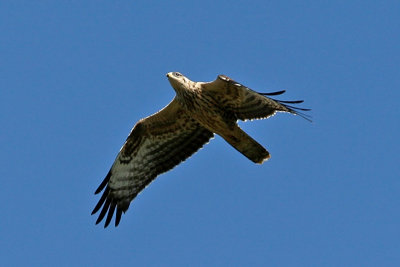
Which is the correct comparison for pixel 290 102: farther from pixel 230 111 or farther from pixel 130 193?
pixel 130 193

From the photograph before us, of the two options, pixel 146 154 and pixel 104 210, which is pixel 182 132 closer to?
pixel 146 154

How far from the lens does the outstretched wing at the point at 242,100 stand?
12812 millimetres

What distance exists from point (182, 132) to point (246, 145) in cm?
156

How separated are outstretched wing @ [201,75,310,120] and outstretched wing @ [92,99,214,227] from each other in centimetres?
126

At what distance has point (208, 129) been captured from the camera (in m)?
14.0

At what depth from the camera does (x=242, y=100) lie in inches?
519

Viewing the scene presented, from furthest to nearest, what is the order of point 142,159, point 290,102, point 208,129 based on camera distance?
point 142,159, point 208,129, point 290,102

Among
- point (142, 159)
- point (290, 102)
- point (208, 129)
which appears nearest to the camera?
point (290, 102)

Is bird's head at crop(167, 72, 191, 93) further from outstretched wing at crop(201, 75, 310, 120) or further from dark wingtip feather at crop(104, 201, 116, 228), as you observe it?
dark wingtip feather at crop(104, 201, 116, 228)

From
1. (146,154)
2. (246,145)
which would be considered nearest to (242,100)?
(246,145)

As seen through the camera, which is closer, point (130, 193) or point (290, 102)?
point (290, 102)

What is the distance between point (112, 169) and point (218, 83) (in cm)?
309

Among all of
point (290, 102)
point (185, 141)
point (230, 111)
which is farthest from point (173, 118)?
point (290, 102)

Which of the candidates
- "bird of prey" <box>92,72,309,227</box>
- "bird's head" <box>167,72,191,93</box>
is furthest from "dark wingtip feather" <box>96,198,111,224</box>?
"bird's head" <box>167,72,191,93</box>
